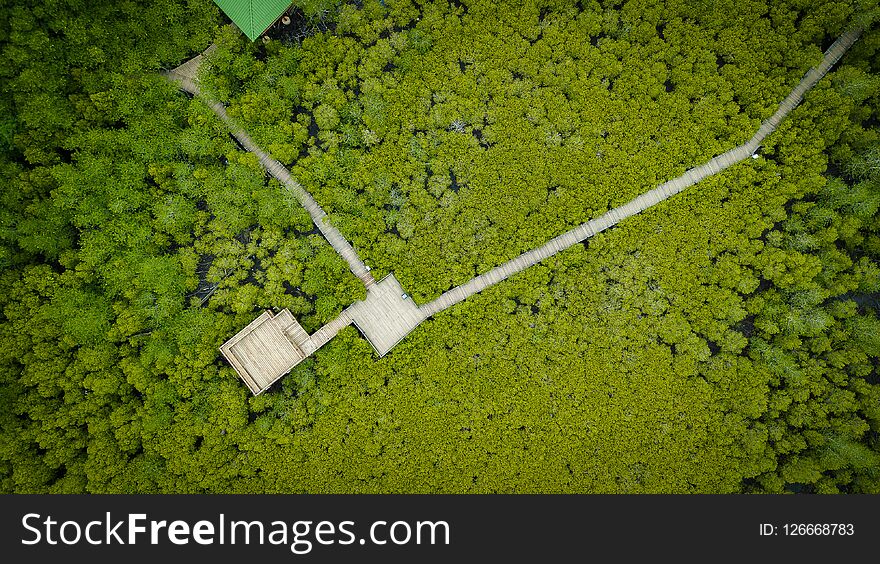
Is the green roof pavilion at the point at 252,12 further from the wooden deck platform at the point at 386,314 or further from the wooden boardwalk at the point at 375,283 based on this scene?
the wooden deck platform at the point at 386,314

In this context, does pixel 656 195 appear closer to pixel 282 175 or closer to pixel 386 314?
pixel 386 314

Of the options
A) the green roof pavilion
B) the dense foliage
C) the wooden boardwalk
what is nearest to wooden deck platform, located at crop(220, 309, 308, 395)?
the wooden boardwalk

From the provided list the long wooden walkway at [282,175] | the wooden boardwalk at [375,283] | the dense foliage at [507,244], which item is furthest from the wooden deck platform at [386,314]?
the long wooden walkway at [282,175]

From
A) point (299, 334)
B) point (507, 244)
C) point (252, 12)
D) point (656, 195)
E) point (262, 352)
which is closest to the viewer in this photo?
point (252, 12)

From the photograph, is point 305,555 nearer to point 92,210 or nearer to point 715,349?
point 92,210

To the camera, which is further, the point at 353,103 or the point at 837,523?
the point at 353,103

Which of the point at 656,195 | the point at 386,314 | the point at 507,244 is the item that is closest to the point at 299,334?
the point at 386,314

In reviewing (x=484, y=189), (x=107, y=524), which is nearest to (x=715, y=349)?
(x=484, y=189)

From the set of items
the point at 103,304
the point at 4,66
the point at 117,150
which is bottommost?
the point at 103,304
